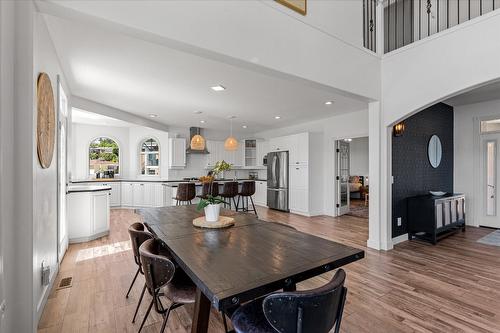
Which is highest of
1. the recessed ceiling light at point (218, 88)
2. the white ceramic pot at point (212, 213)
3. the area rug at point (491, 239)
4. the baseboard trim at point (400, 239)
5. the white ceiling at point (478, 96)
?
the white ceiling at point (478, 96)

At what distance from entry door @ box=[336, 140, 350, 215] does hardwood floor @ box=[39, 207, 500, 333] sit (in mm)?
2465

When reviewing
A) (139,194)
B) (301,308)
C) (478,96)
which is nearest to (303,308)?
(301,308)

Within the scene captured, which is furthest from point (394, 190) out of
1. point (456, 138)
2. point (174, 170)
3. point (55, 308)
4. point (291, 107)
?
point (174, 170)

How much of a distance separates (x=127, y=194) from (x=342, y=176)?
6299 mm

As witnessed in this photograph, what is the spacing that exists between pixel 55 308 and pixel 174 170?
5.89m

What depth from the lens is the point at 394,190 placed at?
4.18 metres

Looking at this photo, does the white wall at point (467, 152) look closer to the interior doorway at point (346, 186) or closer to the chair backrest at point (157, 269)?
the interior doorway at point (346, 186)

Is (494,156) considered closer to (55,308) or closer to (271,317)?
(271,317)

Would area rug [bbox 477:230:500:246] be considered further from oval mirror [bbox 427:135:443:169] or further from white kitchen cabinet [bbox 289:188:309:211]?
white kitchen cabinet [bbox 289:188:309:211]

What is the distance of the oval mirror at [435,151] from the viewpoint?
501 centimetres

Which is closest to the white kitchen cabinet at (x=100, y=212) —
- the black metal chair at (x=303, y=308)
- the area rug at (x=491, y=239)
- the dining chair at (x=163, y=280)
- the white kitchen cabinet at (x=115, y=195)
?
the dining chair at (x=163, y=280)

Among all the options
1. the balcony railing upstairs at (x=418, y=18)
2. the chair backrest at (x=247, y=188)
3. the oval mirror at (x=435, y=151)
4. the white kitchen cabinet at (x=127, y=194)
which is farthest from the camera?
the white kitchen cabinet at (x=127, y=194)

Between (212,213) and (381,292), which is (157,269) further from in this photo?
(381,292)

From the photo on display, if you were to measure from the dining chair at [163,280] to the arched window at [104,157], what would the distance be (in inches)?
276
